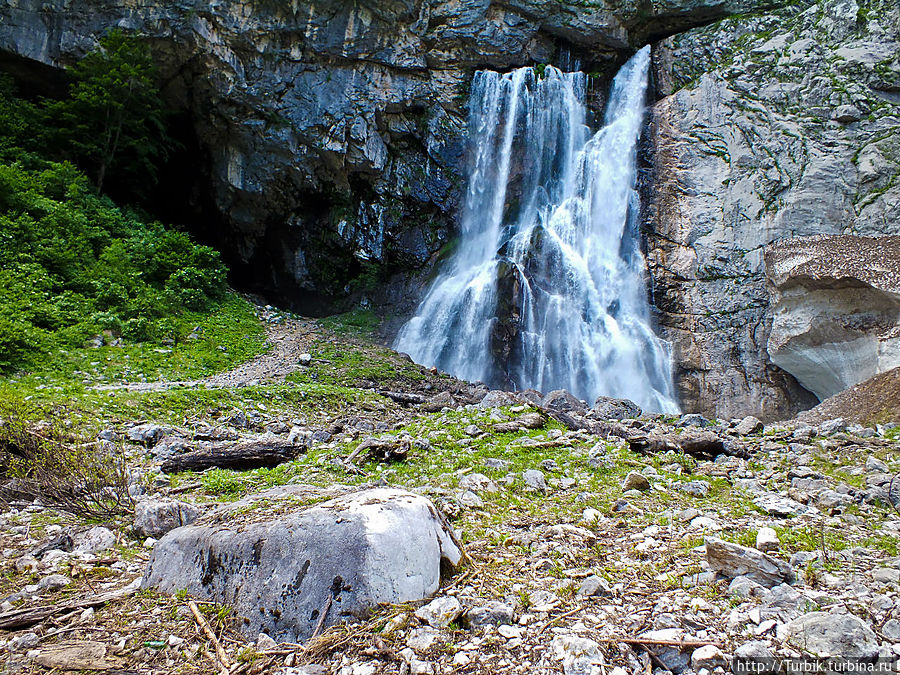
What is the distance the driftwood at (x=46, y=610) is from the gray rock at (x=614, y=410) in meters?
7.96

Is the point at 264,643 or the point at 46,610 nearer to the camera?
the point at 264,643

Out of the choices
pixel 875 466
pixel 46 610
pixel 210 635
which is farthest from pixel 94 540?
pixel 875 466

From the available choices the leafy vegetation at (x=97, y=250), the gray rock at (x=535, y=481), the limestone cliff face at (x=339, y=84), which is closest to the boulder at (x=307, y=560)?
the gray rock at (x=535, y=481)

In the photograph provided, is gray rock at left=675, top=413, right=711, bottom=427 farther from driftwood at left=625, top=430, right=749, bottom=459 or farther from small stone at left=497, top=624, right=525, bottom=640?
small stone at left=497, top=624, right=525, bottom=640

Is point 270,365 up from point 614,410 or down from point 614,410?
down

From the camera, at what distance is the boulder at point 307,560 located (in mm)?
1992

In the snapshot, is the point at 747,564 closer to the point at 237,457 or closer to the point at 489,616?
the point at 489,616

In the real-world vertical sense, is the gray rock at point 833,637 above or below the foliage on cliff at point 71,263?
below

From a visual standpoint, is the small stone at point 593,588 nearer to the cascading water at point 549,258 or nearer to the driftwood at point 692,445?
the driftwood at point 692,445

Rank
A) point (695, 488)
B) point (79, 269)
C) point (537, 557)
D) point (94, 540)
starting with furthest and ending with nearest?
point (79, 269), point (695, 488), point (94, 540), point (537, 557)

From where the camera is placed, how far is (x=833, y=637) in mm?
1643

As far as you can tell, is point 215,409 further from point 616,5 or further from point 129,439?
point 616,5

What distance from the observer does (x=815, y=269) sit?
11414 millimetres

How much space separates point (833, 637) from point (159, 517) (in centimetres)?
357
